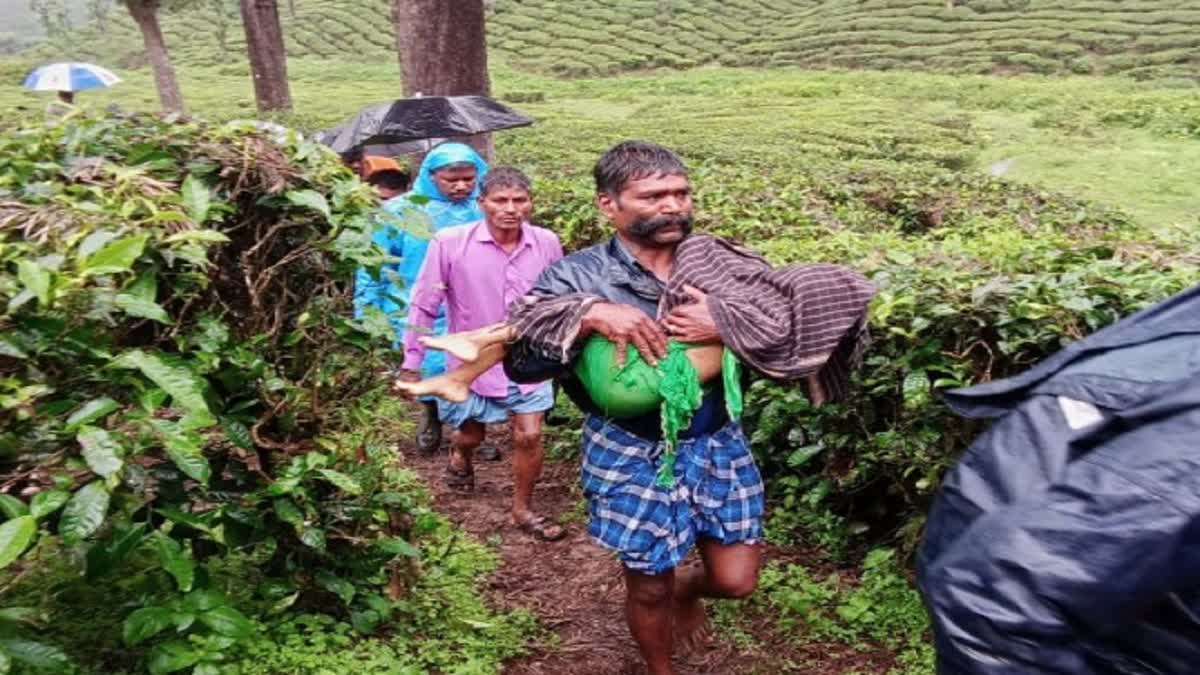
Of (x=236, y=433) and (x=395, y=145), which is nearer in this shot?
(x=236, y=433)

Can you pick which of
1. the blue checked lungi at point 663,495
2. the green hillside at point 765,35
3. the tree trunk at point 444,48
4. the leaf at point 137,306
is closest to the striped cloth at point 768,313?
the blue checked lungi at point 663,495

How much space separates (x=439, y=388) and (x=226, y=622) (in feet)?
2.61

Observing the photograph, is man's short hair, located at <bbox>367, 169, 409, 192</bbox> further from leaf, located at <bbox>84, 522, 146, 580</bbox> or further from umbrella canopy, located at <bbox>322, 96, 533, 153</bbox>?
leaf, located at <bbox>84, 522, 146, 580</bbox>

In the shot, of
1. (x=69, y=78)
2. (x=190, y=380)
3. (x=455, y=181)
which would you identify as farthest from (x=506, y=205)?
(x=69, y=78)

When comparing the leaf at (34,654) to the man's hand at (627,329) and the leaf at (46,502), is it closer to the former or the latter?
the leaf at (46,502)

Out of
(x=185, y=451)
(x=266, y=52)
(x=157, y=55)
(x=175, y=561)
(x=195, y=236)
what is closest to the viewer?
(x=185, y=451)

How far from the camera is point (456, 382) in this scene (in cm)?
245

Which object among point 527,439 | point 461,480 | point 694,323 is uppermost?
point 694,323

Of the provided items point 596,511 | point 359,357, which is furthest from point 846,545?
point 359,357

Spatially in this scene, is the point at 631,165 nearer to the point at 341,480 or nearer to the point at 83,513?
the point at 341,480

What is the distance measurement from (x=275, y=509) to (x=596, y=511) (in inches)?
33.7

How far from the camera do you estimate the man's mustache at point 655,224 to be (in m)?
2.57

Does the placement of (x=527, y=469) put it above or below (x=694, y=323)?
below

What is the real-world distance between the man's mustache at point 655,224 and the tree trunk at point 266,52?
563 inches
